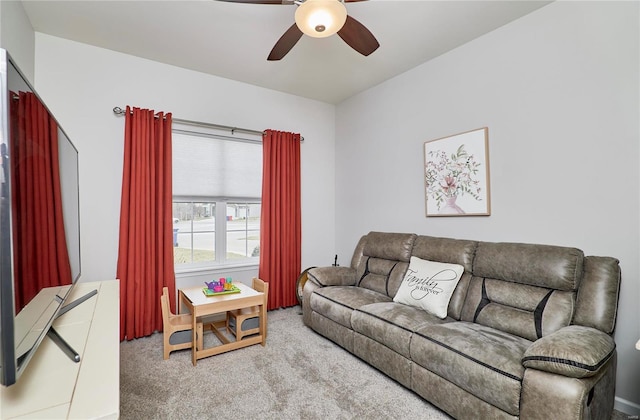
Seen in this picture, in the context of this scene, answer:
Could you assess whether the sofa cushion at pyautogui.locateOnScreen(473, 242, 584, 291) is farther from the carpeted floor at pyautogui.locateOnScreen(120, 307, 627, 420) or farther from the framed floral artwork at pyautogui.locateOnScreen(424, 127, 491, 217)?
the carpeted floor at pyautogui.locateOnScreen(120, 307, 627, 420)

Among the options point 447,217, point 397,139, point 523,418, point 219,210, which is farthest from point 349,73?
point 523,418

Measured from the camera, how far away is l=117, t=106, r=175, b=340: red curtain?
2.87m

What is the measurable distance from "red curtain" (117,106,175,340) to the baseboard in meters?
3.56

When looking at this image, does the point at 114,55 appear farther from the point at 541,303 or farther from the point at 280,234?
the point at 541,303

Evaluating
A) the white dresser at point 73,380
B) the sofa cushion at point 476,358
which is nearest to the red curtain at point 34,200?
the white dresser at point 73,380

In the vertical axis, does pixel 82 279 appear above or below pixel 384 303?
above

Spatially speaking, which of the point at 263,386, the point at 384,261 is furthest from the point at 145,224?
the point at 384,261

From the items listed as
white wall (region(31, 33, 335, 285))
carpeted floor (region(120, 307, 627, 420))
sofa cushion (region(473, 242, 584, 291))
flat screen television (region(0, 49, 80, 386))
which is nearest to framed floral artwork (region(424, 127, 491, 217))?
sofa cushion (region(473, 242, 584, 291))

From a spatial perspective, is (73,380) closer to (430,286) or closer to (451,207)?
(430,286)

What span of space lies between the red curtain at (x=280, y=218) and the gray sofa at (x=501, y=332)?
0.95m

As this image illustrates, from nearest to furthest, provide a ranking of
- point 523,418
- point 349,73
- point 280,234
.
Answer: point 523,418 → point 349,73 → point 280,234

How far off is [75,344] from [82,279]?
2.01 m

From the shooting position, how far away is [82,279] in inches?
110

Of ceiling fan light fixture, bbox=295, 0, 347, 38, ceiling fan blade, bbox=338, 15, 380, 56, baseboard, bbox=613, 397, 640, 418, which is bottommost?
baseboard, bbox=613, 397, 640, 418
